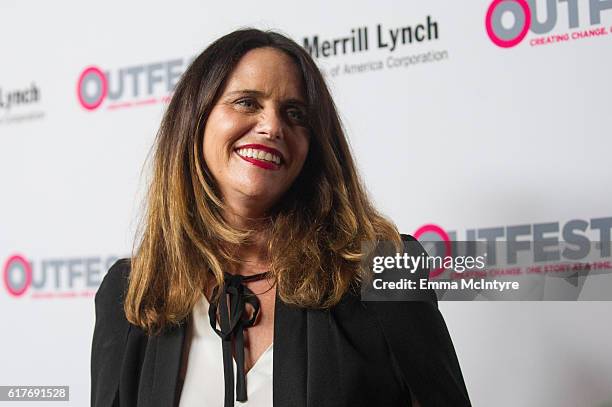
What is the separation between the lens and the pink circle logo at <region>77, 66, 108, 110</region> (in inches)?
106

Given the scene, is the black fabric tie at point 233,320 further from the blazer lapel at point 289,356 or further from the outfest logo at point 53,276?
the outfest logo at point 53,276

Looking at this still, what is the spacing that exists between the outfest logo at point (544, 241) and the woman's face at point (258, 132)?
0.58 metres

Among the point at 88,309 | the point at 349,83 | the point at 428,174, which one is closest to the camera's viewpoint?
the point at 428,174

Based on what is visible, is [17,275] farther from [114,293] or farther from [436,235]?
[436,235]

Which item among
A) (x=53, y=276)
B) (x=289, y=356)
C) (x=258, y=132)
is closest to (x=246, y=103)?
(x=258, y=132)

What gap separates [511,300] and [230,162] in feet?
2.54

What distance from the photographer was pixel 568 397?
1882 millimetres

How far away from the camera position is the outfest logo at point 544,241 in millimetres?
1858

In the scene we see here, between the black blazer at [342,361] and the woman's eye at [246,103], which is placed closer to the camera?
the black blazer at [342,361]

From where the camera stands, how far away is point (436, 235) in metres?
2.05

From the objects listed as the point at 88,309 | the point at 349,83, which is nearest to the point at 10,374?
the point at 88,309

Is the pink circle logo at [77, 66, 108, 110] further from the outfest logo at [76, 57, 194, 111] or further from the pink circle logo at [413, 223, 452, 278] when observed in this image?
the pink circle logo at [413, 223, 452, 278]

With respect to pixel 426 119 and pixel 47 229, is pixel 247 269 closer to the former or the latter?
pixel 426 119

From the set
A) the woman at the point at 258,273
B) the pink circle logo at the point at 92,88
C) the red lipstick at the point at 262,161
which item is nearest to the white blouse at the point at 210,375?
the woman at the point at 258,273
